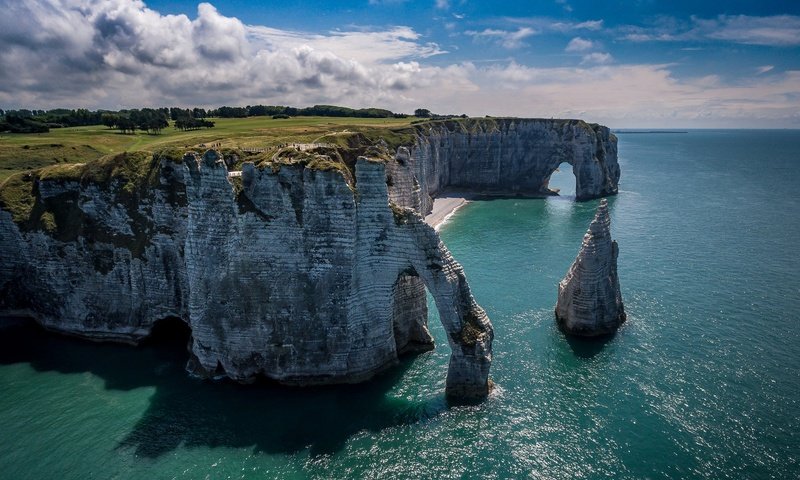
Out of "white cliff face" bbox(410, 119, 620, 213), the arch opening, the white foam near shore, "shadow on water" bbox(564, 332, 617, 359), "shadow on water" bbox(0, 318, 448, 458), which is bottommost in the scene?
"shadow on water" bbox(0, 318, 448, 458)

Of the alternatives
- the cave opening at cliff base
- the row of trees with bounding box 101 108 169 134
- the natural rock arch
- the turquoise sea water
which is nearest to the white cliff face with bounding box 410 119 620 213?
the row of trees with bounding box 101 108 169 134

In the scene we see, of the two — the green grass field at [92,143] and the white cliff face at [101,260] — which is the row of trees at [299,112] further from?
the white cliff face at [101,260]

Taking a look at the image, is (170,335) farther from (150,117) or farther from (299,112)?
(299,112)

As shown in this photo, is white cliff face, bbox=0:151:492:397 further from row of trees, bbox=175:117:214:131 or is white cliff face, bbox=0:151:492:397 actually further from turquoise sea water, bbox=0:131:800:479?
row of trees, bbox=175:117:214:131

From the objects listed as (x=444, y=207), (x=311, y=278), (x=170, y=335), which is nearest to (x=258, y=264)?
(x=311, y=278)

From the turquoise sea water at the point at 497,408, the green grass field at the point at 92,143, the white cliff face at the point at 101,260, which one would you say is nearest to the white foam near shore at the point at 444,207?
the green grass field at the point at 92,143
